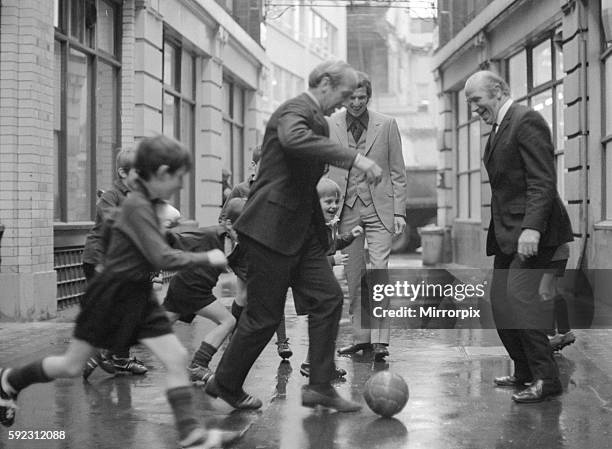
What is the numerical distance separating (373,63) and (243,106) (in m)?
44.7

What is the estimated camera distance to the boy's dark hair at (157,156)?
462cm

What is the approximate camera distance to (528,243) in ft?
20.0

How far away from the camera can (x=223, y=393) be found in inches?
227

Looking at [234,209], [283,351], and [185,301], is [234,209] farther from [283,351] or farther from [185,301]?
[283,351]

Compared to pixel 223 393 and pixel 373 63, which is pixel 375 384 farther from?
pixel 373 63

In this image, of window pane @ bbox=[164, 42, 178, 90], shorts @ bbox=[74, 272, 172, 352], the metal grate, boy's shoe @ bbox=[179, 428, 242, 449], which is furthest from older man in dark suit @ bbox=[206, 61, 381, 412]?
window pane @ bbox=[164, 42, 178, 90]

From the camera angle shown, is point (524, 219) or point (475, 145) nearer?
point (524, 219)

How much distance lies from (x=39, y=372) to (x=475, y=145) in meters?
16.8

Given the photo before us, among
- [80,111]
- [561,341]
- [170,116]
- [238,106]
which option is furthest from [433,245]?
[561,341]

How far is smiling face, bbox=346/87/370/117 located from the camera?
7891mm

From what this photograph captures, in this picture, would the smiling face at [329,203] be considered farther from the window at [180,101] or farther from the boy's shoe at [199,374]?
the window at [180,101]

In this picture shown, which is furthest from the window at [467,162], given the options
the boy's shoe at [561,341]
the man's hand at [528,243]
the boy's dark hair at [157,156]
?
the boy's dark hair at [157,156]

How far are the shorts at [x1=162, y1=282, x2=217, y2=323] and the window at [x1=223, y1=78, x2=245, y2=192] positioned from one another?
15171mm

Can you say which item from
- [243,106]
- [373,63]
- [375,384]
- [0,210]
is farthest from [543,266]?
[373,63]
